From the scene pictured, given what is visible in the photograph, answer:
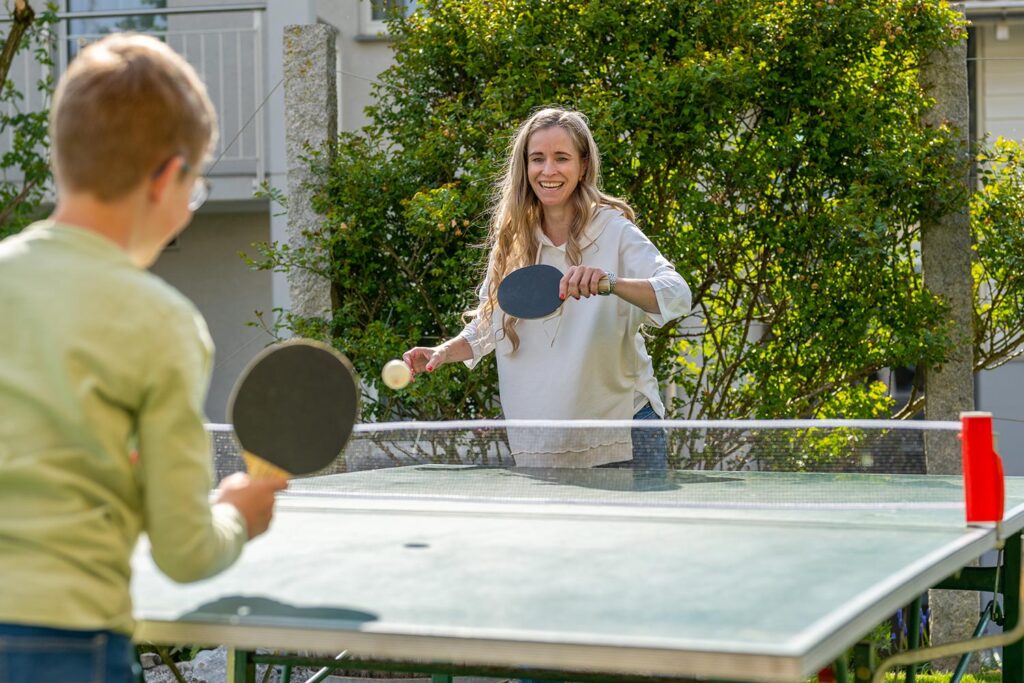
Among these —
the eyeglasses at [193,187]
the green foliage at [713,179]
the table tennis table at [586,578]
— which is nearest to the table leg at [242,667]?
the table tennis table at [586,578]

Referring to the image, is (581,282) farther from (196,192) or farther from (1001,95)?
(1001,95)

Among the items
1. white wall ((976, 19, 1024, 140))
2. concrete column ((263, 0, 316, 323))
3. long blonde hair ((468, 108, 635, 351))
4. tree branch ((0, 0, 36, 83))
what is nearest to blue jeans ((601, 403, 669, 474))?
long blonde hair ((468, 108, 635, 351))

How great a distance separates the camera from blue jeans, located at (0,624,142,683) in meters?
1.63

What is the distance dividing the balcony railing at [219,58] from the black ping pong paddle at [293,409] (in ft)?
25.5

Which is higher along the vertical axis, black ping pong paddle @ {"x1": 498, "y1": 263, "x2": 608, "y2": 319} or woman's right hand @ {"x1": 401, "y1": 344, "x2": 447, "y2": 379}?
black ping pong paddle @ {"x1": 498, "y1": 263, "x2": 608, "y2": 319}

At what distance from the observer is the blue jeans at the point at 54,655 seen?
1.63 meters

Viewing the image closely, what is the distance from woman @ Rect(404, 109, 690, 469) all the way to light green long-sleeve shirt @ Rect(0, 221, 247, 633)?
2262mm

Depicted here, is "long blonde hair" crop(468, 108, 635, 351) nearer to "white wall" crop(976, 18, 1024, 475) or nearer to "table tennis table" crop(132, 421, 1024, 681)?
"table tennis table" crop(132, 421, 1024, 681)

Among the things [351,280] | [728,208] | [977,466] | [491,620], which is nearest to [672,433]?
[728,208]

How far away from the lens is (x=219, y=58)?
1035cm

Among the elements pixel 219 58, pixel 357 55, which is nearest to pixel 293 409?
pixel 357 55

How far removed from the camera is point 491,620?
1781 millimetres

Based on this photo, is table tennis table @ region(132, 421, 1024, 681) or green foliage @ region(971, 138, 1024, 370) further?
green foliage @ region(971, 138, 1024, 370)

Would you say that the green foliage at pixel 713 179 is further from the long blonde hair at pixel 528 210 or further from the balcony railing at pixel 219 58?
the balcony railing at pixel 219 58
